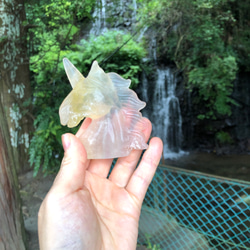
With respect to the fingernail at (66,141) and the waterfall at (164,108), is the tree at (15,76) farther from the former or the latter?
the waterfall at (164,108)

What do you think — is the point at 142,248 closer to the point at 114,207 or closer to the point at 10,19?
the point at 114,207

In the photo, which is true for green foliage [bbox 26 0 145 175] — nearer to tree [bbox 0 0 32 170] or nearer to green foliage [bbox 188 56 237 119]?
tree [bbox 0 0 32 170]

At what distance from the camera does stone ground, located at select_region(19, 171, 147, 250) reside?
3281 millimetres

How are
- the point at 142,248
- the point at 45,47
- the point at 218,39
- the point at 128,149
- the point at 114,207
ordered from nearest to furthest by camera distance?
1. the point at 114,207
2. the point at 128,149
3. the point at 142,248
4. the point at 45,47
5. the point at 218,39

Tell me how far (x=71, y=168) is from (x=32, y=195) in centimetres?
353

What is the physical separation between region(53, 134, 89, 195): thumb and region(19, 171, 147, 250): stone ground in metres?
2.20

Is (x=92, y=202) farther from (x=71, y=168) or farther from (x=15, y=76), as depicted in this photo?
(x=15, y=76)

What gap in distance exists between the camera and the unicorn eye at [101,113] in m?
1.55

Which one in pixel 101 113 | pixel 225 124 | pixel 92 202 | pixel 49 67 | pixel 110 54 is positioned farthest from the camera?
pixel 225 124

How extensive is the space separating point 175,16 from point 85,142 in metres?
7.50

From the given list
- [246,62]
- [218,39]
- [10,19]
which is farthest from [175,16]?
[10,19]

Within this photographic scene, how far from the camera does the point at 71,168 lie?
126cm

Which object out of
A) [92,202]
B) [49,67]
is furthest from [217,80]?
[92,202]

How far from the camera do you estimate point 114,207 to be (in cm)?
150
